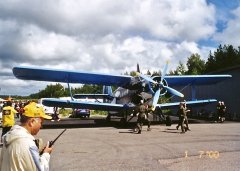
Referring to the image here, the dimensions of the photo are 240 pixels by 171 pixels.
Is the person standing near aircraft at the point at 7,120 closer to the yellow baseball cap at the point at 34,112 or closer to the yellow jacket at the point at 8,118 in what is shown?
the yellow jacket at the point at 8,118

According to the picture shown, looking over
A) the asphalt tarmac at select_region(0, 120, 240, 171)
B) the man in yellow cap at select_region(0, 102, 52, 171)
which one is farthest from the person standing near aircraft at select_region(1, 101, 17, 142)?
the man in yellow cap at select_region(0, 102, 52, 171)

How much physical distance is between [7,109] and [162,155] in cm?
567

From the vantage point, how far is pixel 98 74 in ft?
70.6

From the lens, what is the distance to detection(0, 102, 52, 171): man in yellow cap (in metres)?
2.90

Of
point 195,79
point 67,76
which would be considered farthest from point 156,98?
point 195,79

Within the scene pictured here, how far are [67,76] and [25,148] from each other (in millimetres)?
19430

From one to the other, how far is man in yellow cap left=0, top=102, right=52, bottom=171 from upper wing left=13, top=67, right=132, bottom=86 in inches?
676

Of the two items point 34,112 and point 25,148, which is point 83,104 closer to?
point 34,112

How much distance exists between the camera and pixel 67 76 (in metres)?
22.1

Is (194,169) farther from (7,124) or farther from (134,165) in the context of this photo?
(7,124)
